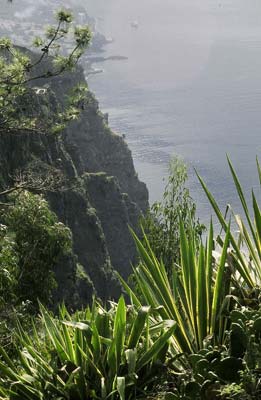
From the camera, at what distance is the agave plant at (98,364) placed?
3.68m

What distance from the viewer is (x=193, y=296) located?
167 inches

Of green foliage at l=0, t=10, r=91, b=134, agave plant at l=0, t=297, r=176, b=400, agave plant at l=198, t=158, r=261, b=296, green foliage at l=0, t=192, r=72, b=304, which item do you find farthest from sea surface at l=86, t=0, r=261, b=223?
agave plant at l=0, t=297, r=176, b=400

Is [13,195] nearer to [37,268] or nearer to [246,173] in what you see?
[37,268]

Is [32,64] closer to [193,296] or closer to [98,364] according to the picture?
[193,296]

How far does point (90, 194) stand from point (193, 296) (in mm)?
88166

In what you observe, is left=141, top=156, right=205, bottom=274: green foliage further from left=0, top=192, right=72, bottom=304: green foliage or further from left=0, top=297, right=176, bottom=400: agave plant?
left=0, top=297, right=176, bottom=400: agave plant

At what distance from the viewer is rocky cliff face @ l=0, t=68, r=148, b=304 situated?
156 ft

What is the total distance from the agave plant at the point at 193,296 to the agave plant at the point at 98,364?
314mm

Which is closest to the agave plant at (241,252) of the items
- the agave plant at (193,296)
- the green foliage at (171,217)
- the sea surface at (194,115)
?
the agave plant at (193,296)

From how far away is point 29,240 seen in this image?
9.95m

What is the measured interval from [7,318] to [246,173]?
321 ft

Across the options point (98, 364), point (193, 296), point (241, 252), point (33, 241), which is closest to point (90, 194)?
point (33, 241)

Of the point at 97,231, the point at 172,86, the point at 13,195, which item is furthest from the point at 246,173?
the point at 13,195

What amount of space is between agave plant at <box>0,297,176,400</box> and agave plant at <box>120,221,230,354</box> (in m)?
0.31
